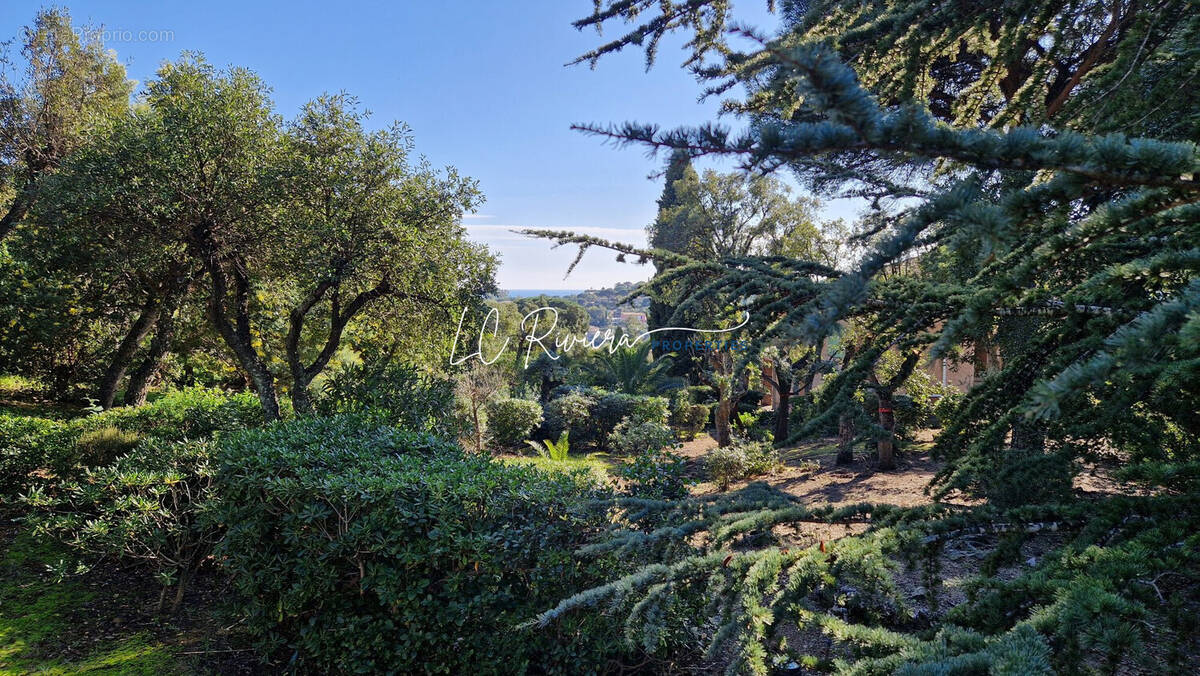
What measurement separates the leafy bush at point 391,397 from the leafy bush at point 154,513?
1.78m

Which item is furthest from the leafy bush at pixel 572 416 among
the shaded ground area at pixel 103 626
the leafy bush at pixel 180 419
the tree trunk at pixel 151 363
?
the shaded ground area at pixel 103 626

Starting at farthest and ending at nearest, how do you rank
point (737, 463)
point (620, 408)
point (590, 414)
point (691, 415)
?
point (691, 415), point (590, 414), point (620, 408), point (737, 463)

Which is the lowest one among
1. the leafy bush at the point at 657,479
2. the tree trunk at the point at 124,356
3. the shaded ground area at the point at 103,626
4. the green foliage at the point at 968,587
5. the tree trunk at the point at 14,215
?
the shaded ground area at the point at 103,626

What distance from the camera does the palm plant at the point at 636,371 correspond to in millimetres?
19266

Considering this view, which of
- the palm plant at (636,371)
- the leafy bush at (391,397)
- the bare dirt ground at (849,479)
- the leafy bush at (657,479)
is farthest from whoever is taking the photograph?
the palm plant at (636,371)

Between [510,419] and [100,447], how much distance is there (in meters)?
9.05

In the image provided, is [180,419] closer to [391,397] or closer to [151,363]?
[391,397]

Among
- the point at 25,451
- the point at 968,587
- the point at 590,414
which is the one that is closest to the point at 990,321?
the point at 968,587

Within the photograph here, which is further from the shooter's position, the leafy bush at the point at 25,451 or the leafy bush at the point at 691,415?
the leafy bush at the point at 691,415

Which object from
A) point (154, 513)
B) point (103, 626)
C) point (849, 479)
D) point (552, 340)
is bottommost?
point (103, 626)

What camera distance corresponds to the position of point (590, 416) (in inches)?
621

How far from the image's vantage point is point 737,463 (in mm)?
10180

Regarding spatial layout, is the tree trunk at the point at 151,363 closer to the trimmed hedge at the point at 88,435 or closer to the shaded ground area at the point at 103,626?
the trimmed hedge at the point at 88,435

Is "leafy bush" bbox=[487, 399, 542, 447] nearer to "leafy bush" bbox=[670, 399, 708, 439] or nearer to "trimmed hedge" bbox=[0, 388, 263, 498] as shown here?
"leafy bush" bbox=[670, 399, 708, 439]
